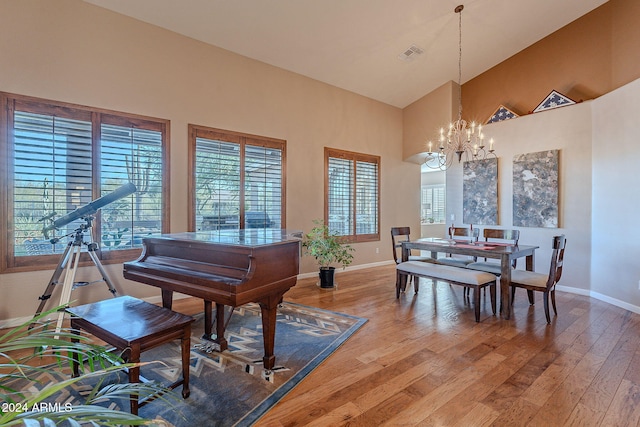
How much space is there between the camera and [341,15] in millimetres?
4199

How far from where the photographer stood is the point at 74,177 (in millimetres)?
3533

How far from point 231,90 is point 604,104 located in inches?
206

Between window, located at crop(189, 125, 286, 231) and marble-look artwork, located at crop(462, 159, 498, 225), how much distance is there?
3478 millimetres

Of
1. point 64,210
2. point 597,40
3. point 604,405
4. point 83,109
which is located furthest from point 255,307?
point 597,40

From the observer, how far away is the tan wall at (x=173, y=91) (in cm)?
328

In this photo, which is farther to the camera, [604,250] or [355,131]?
[355,131]

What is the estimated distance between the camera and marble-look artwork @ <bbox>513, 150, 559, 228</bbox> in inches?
191

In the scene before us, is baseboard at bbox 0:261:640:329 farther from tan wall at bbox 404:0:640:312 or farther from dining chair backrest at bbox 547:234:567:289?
dining chair backrest at bbox 547:234:567:289

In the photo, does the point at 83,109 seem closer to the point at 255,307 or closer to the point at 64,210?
the point at 64,210

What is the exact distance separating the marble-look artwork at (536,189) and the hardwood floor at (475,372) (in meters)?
1.55

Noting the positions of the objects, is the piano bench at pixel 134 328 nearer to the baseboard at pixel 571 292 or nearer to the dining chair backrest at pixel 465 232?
the baseboard at pixel 571 292

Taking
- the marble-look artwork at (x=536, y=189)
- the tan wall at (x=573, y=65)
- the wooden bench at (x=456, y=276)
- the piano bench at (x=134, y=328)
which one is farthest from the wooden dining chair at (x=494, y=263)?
the piano bench at (x=134, y=328)

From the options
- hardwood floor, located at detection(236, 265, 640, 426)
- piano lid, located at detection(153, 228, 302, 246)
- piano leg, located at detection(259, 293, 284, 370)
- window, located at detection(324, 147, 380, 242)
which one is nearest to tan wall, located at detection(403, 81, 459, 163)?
window, located at detection(324, 147, 380, 242)

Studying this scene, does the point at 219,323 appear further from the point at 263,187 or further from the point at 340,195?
the point at 340,195
